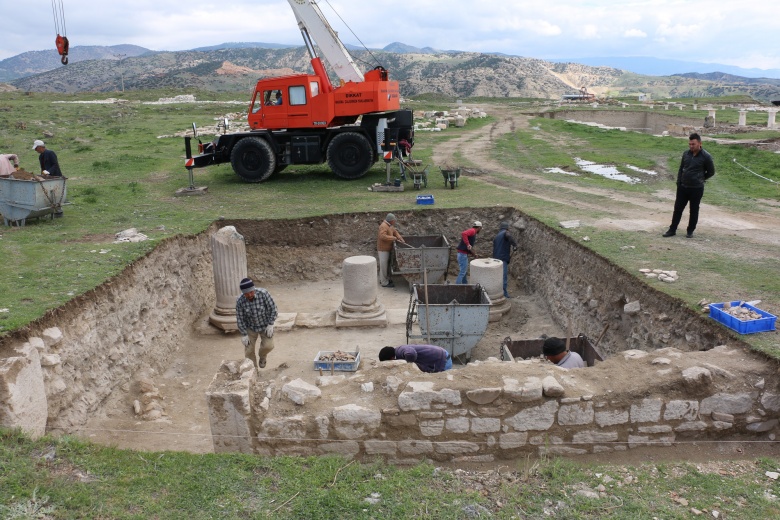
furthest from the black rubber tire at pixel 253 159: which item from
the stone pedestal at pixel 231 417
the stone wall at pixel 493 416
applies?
the stone pedestal at pixel 231 417

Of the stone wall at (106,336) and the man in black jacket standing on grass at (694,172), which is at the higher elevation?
the man in black jacket standing on grass at (694,172)

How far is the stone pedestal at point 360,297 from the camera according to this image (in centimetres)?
1218

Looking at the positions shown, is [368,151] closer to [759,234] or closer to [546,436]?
[759,234]

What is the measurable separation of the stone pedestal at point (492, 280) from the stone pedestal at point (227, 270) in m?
4.99

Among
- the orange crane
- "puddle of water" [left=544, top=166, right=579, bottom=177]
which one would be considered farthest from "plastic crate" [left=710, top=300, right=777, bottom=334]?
"puddle of water" [left=544, top=166, right=579, bottom=177]

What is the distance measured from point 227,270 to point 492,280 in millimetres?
5660

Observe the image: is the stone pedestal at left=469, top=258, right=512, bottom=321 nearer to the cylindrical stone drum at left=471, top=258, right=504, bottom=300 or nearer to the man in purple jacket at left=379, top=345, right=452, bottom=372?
the cylindrical stone drum at left=471, top=258, right=504, bottom=300

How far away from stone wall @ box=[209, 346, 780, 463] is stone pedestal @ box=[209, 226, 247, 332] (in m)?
5.87

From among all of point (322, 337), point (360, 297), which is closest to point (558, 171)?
point (360, 297)

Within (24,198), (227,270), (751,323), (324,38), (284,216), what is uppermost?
(324,38)

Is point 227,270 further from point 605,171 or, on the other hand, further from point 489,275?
point 605,171

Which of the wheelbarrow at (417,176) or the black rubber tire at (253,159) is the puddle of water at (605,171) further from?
the black rubber tire at (253,159)

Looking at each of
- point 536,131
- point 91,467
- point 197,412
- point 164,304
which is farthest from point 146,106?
point 91,467

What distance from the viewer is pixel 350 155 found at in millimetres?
18797
